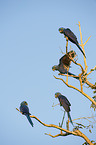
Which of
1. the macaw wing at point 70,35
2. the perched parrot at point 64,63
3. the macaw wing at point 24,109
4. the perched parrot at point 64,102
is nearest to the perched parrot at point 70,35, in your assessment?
the macaw wing at point 70,35

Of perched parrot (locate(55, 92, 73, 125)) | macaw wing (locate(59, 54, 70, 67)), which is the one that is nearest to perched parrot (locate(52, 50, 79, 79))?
macaw wing (locate(59, 54, 70, 67))

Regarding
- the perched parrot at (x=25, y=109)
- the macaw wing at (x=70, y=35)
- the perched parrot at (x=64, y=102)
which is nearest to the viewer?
the perched parrot at (x=25, y=109)

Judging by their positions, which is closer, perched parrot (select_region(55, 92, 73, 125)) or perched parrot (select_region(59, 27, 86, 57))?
perched parrot (select_region(55, 92, 73, 125))

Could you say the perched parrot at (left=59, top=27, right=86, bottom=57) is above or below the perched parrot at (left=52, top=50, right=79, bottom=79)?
above

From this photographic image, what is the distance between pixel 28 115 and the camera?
3242mm

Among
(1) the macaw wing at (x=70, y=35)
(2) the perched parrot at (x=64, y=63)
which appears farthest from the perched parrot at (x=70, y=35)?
(2) the perched parrot at (x=64, y=63)

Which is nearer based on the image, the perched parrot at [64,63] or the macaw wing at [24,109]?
the macaw wing at [24,109]

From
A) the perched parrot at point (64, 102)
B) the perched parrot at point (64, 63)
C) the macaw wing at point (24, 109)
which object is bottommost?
the perched parrot at point (64, 102)

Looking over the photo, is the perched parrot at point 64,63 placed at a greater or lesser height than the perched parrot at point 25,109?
greater

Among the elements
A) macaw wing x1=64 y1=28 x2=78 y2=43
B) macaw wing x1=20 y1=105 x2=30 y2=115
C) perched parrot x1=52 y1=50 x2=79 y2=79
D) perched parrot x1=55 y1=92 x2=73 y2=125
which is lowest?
perched parrot x1=55 y1=92 x2=73 y2=125

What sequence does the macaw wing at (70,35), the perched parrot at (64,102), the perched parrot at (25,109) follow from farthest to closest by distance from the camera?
the macaw wing at (70,35), the perched parrot at (64,102), the perched parrot at (25,109)

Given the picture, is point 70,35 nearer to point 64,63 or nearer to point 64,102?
point 64,63

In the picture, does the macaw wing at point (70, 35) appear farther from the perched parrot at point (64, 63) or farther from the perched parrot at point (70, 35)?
the perched parrot at point (64, 63)

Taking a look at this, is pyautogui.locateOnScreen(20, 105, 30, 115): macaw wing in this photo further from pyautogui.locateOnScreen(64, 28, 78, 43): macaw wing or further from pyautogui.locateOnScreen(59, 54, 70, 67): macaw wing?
pyautogui.locateOnScreen(64, 28, 78, 43): macaw wing
